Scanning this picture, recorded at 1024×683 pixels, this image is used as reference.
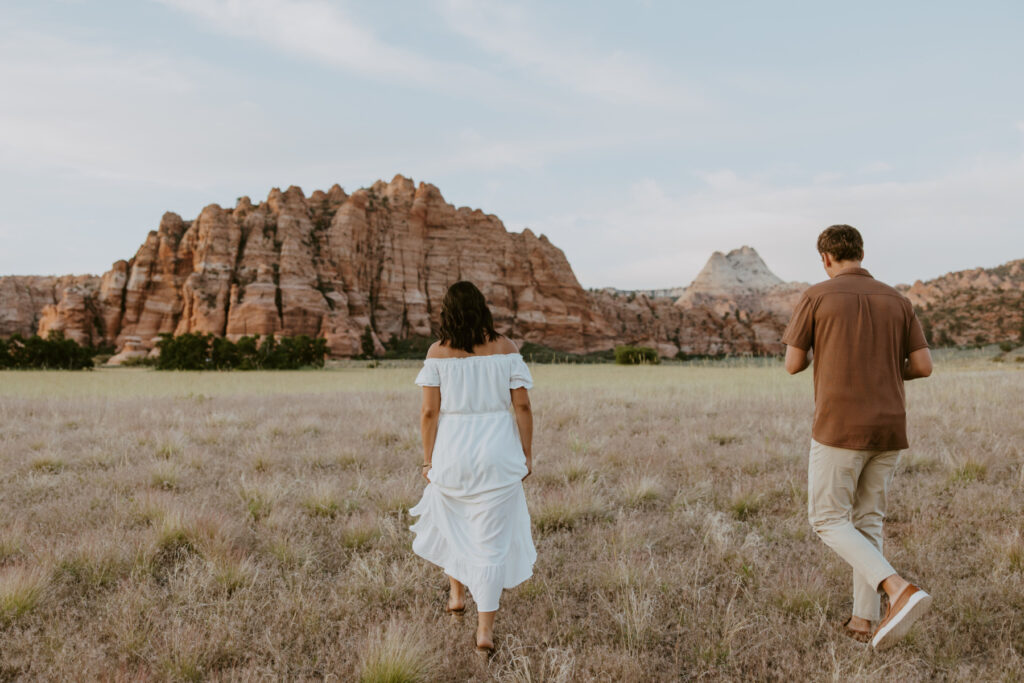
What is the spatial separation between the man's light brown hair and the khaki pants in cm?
123

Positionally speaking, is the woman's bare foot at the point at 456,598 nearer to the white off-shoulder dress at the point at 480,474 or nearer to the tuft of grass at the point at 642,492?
the white off-shoulder dress at the point at 480,474

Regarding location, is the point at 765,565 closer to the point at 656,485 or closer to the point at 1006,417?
the point at 656,485

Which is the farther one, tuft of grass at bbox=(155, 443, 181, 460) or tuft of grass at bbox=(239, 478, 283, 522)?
tuft of grass at bbox=(155, 443, 181, 460)

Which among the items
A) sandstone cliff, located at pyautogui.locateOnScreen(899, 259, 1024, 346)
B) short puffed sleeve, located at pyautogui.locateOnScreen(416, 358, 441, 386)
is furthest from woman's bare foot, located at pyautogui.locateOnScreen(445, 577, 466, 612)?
sandstone cliff, located at pyautogui.locateOnScreen(899, 259, 1024, 346)

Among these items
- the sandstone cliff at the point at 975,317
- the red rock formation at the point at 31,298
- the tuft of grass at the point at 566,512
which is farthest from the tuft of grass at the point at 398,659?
the red rock formation at the point at 31,298

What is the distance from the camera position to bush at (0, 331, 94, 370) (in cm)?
4334

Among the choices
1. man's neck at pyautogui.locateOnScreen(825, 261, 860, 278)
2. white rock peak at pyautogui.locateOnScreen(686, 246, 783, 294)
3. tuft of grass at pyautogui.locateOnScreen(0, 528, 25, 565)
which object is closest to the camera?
man's neck at pyautogui.locateOnScreen(825, 261, 860, 278)

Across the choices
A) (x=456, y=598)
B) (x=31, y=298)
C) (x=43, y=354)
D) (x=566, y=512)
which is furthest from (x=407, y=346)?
(x=456, y=598)

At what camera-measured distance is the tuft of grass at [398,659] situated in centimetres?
302

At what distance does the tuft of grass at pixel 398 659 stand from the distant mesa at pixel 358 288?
82089 millimetres

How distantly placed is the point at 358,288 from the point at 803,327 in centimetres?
10567

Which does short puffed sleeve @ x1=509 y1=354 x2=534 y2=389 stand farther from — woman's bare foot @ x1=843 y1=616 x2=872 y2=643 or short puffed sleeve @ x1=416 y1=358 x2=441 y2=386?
woman's bare foot @ x1=843 y1=616 x2=872 y2=643

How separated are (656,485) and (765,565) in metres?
2.14

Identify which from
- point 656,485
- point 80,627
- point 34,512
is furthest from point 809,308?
point 34,512
